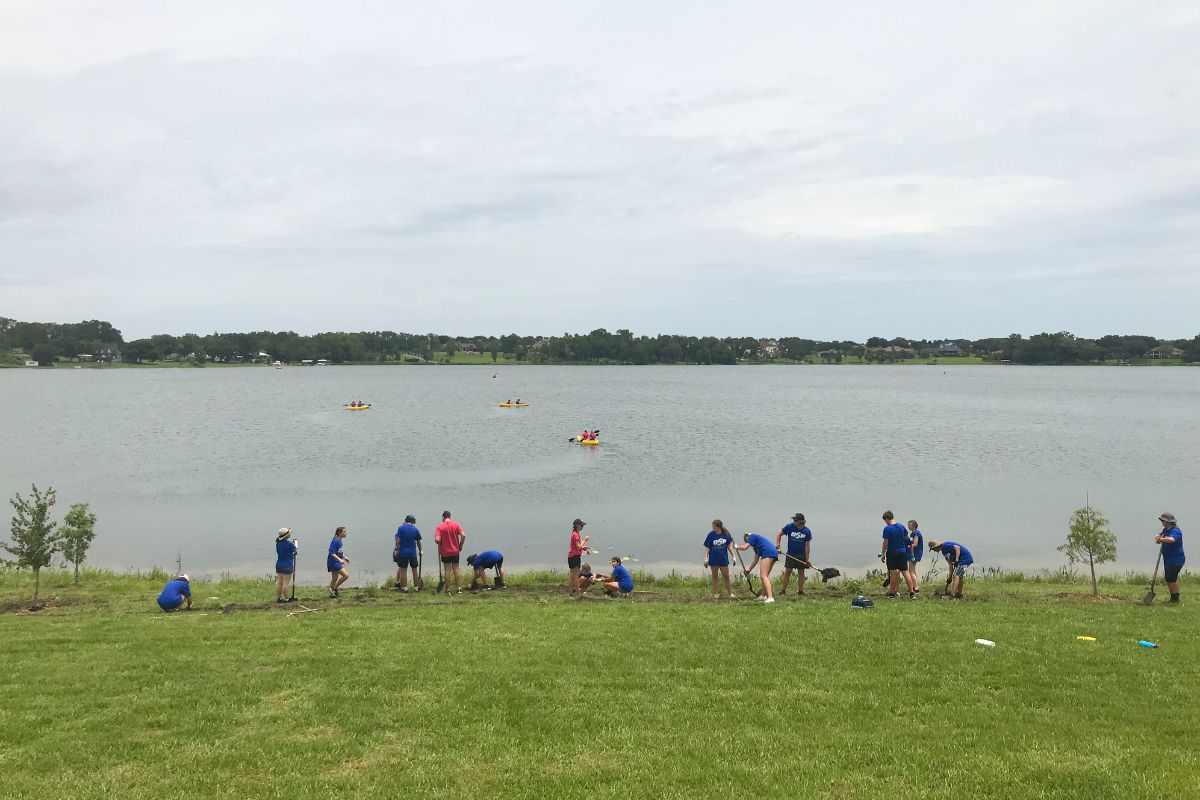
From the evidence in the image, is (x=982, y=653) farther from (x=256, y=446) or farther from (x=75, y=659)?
(x=256, y=446)

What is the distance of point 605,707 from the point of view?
899 cm

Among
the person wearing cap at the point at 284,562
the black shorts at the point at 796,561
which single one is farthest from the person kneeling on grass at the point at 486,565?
the black shorts at the point at 796,561

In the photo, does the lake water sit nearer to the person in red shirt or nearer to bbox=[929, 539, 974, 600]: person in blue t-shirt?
the person in red shirt

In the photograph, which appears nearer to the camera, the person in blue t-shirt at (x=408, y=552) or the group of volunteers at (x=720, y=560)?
the group of volunteers at (x=720, y=560)

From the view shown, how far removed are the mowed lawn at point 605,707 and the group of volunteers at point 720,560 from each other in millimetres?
2647

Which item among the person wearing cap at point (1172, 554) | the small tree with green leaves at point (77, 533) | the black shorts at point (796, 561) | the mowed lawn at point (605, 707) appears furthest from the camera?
the small tree with green leaves at point (77, 533)

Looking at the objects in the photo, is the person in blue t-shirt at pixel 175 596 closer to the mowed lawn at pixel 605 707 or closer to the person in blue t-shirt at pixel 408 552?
the mowed lawn at pixel 605 707

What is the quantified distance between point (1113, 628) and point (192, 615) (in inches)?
620

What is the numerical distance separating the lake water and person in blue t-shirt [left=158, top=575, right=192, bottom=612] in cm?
687

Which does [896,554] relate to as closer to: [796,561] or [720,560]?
[796,561]

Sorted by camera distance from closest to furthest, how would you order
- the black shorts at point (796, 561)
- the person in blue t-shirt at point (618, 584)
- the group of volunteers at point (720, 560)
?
1. the group of volunteers at point (720, 560)
2. the black shorts at point (796, 561)
3. the person in blue t-shirt at point (618, 584)

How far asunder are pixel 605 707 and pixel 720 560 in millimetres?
8004

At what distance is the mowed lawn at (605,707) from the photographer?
283 inches

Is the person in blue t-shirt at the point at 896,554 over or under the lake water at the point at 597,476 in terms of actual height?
over
